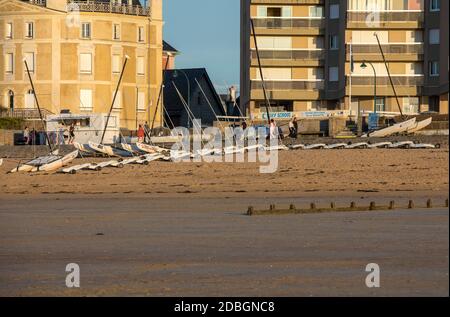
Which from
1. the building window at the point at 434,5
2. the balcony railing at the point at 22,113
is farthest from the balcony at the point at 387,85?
the balcony railing at the point at 22,113

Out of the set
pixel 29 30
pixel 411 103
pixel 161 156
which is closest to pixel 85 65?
pixel 29 30

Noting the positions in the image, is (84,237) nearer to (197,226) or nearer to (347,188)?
(197,226)

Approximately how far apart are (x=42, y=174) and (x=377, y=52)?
142ft

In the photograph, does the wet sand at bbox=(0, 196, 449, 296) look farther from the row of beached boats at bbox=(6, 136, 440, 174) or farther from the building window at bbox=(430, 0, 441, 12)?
the building window at bbox=(430, 0, 441, 12)

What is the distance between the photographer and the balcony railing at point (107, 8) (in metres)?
105

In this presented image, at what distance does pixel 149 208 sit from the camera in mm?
36250

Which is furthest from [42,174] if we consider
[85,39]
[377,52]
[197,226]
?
[85,39]

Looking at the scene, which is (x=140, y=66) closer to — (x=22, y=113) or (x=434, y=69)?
(x=22, y=113)

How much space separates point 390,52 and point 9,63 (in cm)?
3348

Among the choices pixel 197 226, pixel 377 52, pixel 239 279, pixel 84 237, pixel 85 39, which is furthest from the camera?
pixel 85 39

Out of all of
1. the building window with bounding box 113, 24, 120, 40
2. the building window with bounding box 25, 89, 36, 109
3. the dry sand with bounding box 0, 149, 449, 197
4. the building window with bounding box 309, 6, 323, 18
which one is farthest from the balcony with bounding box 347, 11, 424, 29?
the dry sand with bounding box 0, 149, 449, 197

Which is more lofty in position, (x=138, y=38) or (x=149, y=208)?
→ (x=138, y=38)

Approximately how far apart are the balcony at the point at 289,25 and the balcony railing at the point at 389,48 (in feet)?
11.8

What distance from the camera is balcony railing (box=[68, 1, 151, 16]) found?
105 metres
